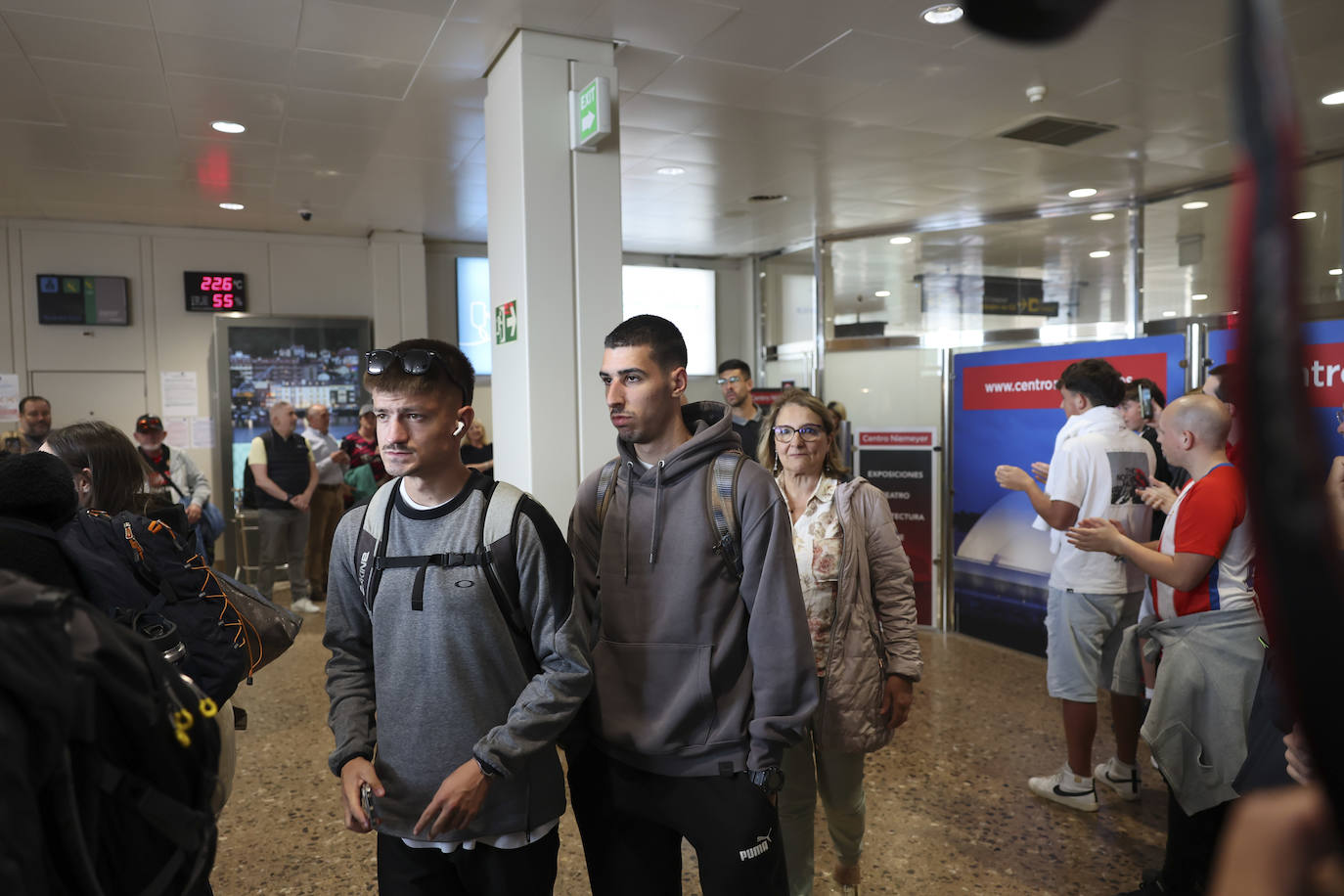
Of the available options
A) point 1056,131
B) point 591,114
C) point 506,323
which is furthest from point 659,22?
point 1056,131

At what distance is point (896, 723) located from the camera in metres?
2.52

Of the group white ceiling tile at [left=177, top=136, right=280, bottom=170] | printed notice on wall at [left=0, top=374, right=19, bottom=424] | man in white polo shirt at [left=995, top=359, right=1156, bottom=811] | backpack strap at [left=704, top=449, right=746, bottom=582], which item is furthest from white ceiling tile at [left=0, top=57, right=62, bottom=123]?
man in white polo shirt at [left=995, top=359, right=1156, bottom=811]

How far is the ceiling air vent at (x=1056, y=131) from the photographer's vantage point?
525 centimetres

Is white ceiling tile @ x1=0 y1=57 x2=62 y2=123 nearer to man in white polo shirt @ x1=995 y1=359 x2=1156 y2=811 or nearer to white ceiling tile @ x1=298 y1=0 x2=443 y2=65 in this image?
white ceiling tile @ x1=298 y1=0 x2=443 y2=65

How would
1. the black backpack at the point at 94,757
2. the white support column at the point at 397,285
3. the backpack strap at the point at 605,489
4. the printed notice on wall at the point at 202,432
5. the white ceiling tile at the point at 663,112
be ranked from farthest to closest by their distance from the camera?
1. the white support column at the point at 397,285
2. the printed notice on wall at the point at 202,432
3. the white ceiling tile at the point at 663,112
4. the backpack strap at the point at 605,489
5. the black backpack at the point at 94,757

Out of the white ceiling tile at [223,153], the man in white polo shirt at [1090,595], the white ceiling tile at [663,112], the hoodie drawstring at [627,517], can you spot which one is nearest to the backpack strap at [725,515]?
the hoodie drawstring at [627,517]

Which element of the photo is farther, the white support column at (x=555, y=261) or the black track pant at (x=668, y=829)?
the white support column at (x=555, y=261)

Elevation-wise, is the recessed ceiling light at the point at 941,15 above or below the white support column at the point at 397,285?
above

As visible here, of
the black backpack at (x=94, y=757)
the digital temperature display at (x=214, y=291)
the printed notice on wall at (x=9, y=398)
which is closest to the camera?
the black backpack at (x=94, y=757)

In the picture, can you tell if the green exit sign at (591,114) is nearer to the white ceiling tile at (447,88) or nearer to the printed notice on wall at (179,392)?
the white ceiling tile at (447,88)

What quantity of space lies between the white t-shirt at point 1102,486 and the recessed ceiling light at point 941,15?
185 cm

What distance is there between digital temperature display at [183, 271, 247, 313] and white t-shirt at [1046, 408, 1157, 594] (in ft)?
24.1

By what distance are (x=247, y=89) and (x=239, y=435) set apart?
14.2 feet

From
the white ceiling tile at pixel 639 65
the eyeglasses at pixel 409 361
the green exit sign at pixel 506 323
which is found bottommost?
the eyeglasses at pixel 409 361
